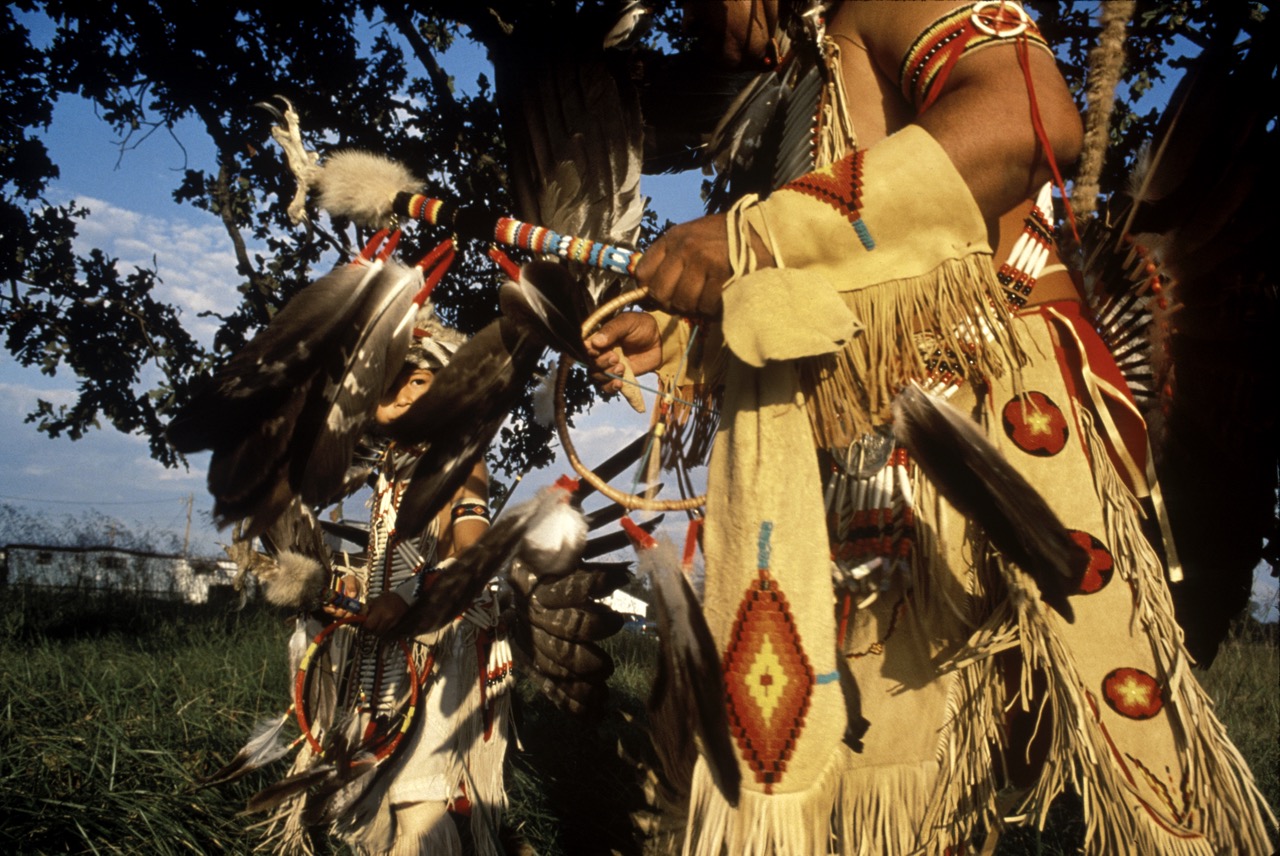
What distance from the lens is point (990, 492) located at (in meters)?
1.37

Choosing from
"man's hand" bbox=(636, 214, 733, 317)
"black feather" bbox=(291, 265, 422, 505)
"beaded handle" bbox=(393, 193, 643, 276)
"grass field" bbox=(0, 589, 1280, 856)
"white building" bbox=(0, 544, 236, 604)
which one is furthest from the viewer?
"white building" bbox=(0, 544, 236, 604)

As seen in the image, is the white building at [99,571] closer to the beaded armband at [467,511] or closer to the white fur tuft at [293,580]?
the white fur tuft at [293,580]

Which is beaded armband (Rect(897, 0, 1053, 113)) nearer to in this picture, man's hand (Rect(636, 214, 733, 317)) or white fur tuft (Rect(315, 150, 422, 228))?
man's hand (Rect(636, 214, 733, 317))

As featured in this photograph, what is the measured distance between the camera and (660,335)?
1.81 m

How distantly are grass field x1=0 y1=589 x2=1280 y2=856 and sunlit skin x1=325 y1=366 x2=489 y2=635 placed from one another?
3.26 ft

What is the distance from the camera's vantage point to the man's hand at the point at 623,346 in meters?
1.66

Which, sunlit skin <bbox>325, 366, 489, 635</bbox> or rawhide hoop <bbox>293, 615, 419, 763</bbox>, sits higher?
sunlit skin <bbox>325, 366, 489, 635</bbox>

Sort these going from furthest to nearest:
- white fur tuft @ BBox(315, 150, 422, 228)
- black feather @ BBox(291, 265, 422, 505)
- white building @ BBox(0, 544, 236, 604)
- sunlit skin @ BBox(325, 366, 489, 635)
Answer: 1. white building @ BBox(0, 544, 236, 604)
2. sunlit skin @ BBox(325, 366, 489, 635)
3. white fur tuft @ BBox(315, 150, 422, 228)
4. black feather @ BBox(291, 265, 422, 505)

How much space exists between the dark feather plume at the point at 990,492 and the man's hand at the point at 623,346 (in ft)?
1.79

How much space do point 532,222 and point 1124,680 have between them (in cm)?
144

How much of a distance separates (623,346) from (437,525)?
7.35ft

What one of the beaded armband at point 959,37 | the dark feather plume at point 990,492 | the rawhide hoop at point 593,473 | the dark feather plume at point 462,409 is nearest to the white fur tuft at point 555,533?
the dark feather plume at point 462,409

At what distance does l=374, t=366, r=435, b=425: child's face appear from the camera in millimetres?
3803

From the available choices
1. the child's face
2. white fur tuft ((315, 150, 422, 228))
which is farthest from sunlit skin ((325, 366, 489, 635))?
white fur tuft ((315, 150, 422, 228))
